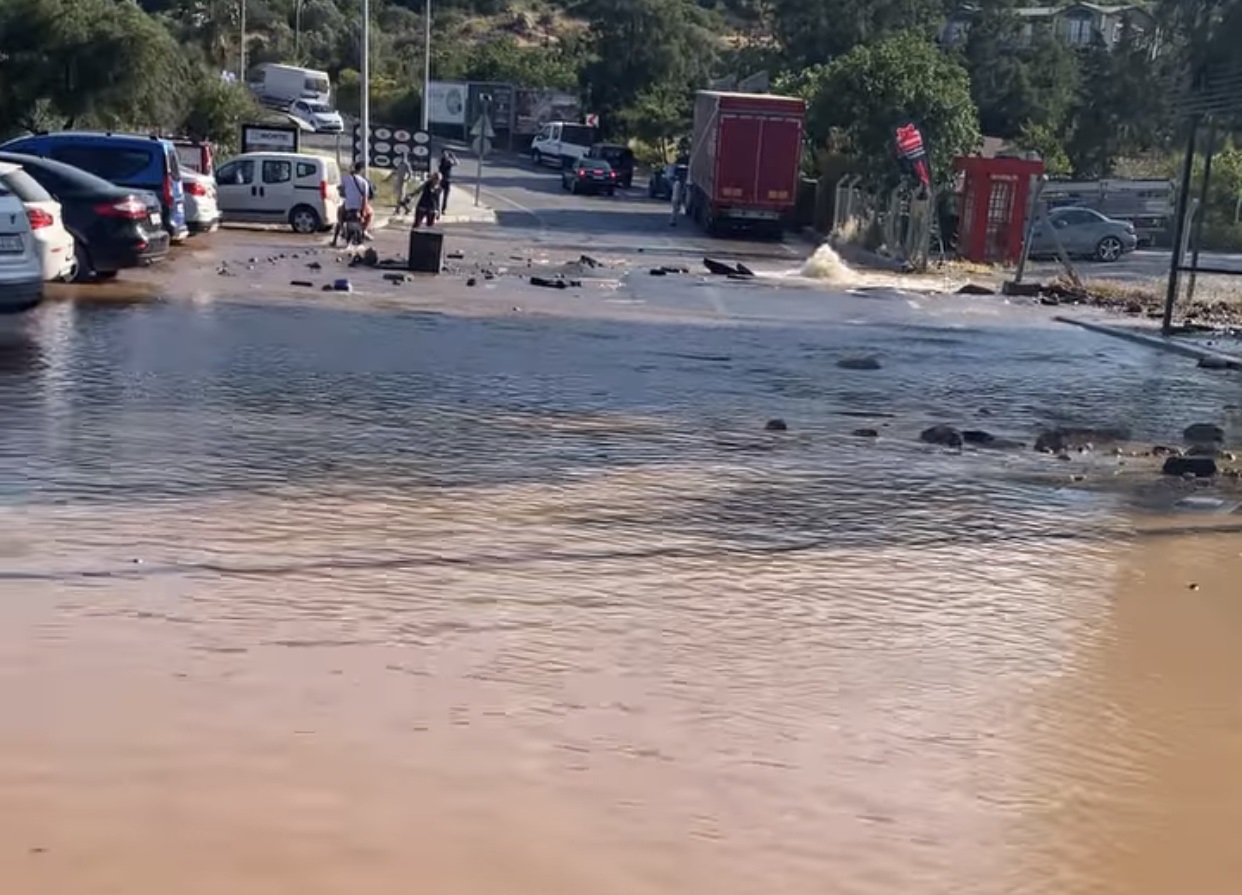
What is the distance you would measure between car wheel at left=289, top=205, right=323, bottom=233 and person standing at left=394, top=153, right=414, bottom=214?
881 cm

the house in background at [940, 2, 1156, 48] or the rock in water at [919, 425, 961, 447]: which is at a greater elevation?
the house in background at [940, 2, 1156, 48]

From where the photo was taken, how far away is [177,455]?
36.4ft

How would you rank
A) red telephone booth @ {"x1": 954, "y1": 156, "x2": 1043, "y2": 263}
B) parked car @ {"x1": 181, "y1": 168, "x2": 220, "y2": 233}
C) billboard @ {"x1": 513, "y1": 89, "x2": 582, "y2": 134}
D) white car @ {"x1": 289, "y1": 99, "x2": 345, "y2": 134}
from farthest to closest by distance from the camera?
1. billboard @ {"x1": 513, "y1": 89, "x2": 582, "y2": 134}
2. white car @ {"x1": 289, "y1": 99, "x2": 345, "y2": 134}
3. red telephone booth @ {"x1": 954, "y1": 156, "x2": 1043, "y2": 263}
4. parked car @ {"x1": 181, "y1": 168, "x2": 220, "y2": 233}

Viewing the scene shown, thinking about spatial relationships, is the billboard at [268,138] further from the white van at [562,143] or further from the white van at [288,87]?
the white van at [288,87]

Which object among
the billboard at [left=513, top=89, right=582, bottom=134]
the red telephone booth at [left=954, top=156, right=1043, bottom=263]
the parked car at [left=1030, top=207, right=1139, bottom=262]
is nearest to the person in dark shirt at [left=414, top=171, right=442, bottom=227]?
the red telephone booth at [left=954, top=156, right=1043, bottom=263]

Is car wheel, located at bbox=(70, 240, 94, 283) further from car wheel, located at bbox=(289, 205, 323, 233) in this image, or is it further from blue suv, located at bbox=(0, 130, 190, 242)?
car wheel, located at bbox=(289, 205, 323, 233)

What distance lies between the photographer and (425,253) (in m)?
28.0

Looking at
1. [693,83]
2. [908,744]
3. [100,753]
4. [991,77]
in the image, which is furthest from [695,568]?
[693,83]

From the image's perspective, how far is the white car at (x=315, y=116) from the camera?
8344cm

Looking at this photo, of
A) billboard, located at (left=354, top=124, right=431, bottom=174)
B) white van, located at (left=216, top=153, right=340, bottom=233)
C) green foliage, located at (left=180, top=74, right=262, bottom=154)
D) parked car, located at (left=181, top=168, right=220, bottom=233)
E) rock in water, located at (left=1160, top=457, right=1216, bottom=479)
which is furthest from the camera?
green foliage, located at (left=180, top=74, right=262, bottom=154)

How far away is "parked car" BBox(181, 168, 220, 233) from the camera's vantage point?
97.2 feet

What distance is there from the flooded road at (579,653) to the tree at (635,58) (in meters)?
80.1

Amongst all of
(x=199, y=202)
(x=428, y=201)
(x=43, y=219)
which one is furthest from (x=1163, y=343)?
(x=428, y=201)

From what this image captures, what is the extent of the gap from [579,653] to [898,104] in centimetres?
3776
